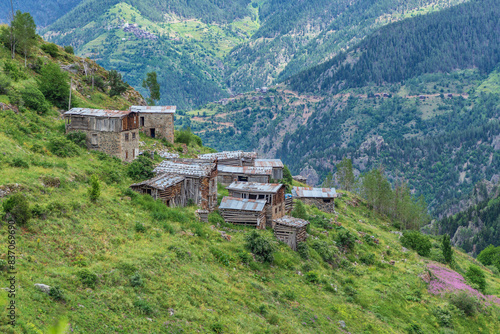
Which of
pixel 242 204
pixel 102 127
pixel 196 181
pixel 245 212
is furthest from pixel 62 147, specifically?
pixel 245 212

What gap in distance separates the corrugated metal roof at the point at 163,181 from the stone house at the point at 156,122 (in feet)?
71.6

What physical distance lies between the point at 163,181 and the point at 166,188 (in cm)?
165

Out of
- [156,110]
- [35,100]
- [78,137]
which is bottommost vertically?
[78,137]

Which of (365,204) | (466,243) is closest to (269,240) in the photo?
(365,204)

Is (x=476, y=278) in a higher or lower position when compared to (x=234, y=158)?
lower

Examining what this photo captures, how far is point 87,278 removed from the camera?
2681cm

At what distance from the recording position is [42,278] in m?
25.0

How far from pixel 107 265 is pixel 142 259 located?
317 cm

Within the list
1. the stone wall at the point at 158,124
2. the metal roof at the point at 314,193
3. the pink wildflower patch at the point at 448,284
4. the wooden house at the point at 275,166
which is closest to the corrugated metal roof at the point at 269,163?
the wooden house at the point at 275,166

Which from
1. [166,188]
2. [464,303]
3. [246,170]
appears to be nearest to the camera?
[166,188]

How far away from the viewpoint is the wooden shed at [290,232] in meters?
49.1

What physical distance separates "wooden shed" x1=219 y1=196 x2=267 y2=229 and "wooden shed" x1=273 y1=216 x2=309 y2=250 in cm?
209

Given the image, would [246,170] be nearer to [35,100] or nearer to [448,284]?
[35,100]

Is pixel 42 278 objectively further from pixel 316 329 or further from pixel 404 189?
pixel 404 189
